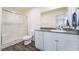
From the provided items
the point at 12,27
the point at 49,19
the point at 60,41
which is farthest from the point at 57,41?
the point at 12,27

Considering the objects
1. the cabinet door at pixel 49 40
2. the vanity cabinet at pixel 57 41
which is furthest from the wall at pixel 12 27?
the cabinet door at pixel 49 40

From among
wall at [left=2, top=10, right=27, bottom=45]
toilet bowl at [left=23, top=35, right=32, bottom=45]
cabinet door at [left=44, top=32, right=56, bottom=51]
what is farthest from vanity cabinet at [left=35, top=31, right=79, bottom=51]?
wall at [left=2, top=10, right=27, bottom=45]

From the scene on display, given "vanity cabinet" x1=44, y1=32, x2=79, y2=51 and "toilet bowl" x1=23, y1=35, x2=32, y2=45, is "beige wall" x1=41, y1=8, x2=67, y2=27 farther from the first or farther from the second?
"toilet bowl" x1=23, y1=35, x2=32, y2=45

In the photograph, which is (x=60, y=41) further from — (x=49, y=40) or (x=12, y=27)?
(x=12, y=27)

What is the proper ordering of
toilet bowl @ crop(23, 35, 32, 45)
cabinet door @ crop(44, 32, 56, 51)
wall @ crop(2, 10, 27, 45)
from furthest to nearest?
cabinet door @ crop(44, 32, 56, 51)
toilet bowl @ crop(23, 35, 32, 45)
wall @ crop(2, 10, 27, 45)

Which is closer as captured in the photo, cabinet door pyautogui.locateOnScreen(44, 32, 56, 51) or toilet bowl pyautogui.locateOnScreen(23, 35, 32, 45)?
toilet bowl pyautogui.locateOnScreen(23, 35, 32, 45)

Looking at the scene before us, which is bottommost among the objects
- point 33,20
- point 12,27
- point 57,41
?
point 57,41

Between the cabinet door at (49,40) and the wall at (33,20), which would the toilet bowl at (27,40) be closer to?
the wall at (33,20)

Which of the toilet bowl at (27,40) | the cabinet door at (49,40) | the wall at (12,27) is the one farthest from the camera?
the cabinet door at (49,40)
